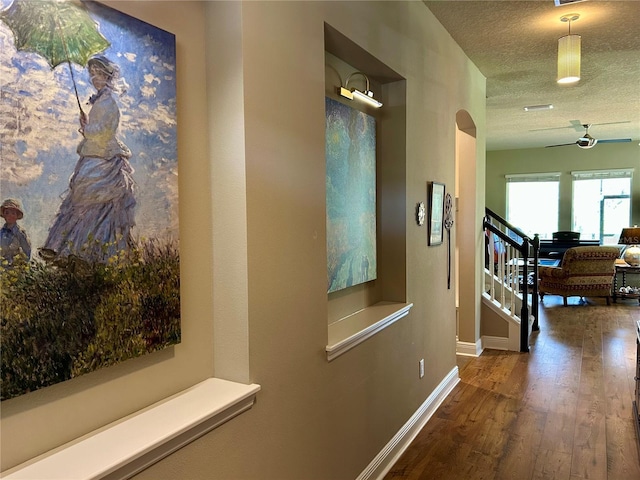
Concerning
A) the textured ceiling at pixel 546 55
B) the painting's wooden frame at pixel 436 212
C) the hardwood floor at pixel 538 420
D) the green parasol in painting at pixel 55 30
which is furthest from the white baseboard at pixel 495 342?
the green parasol in painting at pixel 55 30

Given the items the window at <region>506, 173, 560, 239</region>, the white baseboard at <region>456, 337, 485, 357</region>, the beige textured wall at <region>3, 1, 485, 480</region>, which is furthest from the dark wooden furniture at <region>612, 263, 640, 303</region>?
the beige textured wall at <region>3, 1, 485, 480</region>

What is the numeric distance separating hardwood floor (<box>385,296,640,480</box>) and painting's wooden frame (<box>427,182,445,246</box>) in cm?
126

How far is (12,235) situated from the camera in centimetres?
102

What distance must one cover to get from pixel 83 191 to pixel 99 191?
45 mm

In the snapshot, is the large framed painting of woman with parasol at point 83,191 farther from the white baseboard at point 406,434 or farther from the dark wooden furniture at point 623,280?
the dark wooden furniture at point 623,280

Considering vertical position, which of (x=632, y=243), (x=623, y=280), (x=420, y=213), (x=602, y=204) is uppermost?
(x=602, y=204)

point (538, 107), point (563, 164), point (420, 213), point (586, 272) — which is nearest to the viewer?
point (420, 213)

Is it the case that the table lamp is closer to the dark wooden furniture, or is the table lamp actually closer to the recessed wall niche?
the dark wooden furniture

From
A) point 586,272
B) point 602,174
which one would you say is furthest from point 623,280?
point 602,174

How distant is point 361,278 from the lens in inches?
103

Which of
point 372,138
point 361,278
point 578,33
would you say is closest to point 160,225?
point 361,278

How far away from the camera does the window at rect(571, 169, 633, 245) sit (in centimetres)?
973

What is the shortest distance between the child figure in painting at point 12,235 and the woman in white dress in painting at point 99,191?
0.16ft

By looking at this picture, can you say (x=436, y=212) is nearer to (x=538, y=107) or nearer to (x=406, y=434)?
(x=406, y=434)
